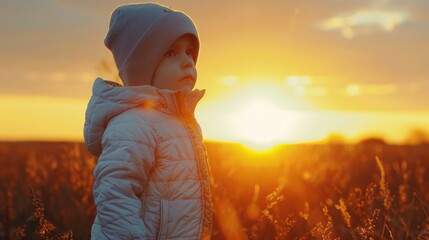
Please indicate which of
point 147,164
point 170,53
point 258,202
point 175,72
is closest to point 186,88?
point 175,72

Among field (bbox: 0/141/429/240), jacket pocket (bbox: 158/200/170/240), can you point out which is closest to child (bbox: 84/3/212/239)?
jacket pocket (bbox: 158/200/170/240)

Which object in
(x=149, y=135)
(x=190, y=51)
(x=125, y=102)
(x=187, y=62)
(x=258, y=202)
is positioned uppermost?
(x=190, y=51)

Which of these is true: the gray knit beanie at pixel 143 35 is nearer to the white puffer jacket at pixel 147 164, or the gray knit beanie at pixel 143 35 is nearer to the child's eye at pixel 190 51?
the child's eye at pixel 190 51

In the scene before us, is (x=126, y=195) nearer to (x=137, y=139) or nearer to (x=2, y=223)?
(x=137, y=139)

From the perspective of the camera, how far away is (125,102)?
398cm

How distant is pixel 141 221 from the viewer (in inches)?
144

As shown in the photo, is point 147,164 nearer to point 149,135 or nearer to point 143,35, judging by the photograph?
point 149,135

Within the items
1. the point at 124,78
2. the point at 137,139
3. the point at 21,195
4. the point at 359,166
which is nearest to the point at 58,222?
the point at 21,195

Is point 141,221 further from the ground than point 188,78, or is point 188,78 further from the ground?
point 188,78

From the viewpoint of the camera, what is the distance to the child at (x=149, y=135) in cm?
367

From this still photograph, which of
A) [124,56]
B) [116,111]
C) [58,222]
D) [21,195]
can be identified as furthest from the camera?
[21,195]

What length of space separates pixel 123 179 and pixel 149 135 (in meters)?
0.30

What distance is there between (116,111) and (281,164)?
4755 mm

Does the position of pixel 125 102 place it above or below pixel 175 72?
below
